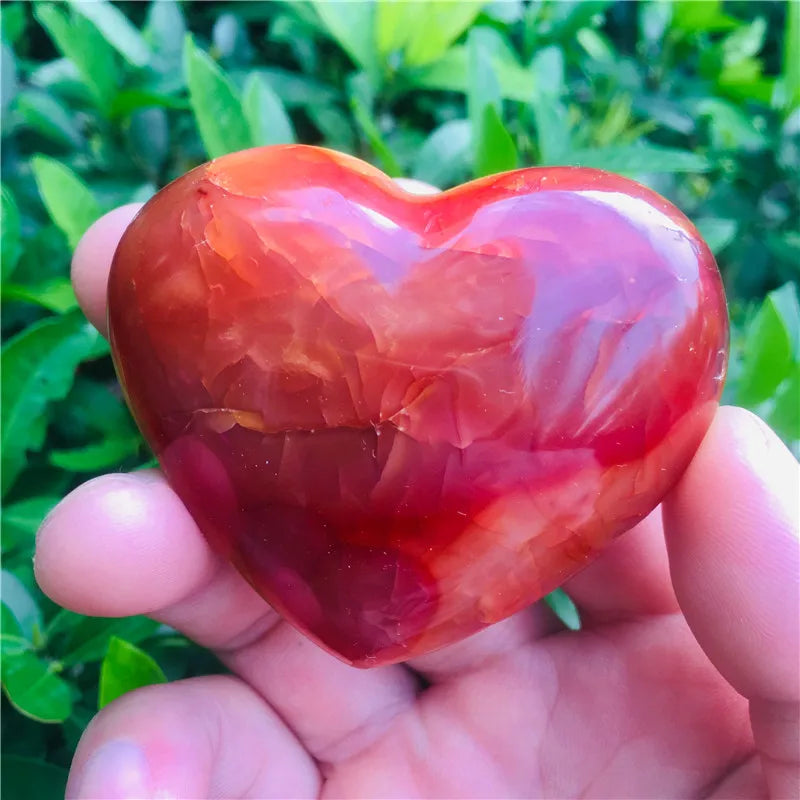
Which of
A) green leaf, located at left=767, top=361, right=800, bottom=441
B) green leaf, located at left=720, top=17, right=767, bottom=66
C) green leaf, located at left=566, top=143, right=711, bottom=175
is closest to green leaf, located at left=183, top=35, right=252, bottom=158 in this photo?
green leaf, located at left=566, top=143, right=711, bottom=175

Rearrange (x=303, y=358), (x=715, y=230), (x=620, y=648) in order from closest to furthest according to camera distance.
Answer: (x=303, y=358) → (x=620, y=648) → (x=715, y=230)

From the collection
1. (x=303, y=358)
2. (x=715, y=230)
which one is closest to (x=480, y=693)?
(x=303, y=358)

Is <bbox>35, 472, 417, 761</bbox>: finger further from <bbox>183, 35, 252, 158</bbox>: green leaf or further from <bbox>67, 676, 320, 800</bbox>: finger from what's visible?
<bbox>183, 35, 252, 158</bbox>: green leaf


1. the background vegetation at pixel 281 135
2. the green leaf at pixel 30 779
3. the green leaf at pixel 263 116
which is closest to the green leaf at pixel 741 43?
the background vegetation at pixel 281 135

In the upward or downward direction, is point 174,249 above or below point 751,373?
above

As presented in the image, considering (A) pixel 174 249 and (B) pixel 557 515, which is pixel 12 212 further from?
(B) pixel 557 515

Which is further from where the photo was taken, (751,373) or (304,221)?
(751,373)
